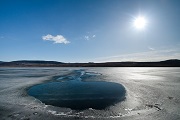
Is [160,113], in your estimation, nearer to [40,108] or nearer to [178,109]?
[178,109]

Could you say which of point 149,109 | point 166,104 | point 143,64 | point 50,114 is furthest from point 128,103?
point 143,64

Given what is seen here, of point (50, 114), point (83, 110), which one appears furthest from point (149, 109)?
point (50, 114)

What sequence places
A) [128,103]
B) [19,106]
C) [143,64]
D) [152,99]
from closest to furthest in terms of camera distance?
[19,106]
[128,103]
[152,99]
[143,64]

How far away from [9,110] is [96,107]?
3.89 metres

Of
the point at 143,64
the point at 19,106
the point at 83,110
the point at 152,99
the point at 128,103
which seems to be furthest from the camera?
the point at 143,64

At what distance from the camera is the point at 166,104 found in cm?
781

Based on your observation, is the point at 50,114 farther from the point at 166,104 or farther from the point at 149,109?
the point at 166,104

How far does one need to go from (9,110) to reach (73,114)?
2925 millimetres

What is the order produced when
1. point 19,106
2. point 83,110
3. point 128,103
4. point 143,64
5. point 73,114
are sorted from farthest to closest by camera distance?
point 143,64 → point 128,103 → point 19,106 → point 83,110 → point 73,114

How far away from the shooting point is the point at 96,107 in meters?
7.31

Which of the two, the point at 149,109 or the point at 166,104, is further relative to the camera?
the point at 166,104

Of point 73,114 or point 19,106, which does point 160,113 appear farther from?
point 19,106

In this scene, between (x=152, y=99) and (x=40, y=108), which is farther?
(x=152, y=99)

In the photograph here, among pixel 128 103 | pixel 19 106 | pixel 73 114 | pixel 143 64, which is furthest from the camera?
pixel 143 64
